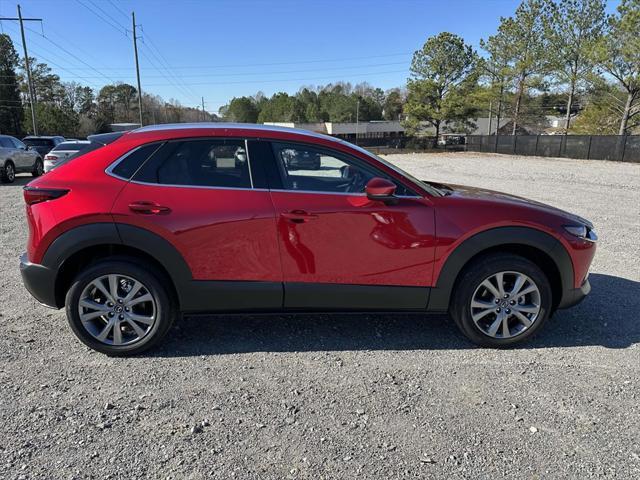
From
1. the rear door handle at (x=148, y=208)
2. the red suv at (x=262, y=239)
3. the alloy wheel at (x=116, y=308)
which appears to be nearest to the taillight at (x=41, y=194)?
the red suv at (x=262, y=239)

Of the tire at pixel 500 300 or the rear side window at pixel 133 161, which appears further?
the tire at pixel 500 300

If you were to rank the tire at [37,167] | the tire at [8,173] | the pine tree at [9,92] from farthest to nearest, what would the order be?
the pine tree at [9,92] < the tire at [37,167] < the tire at [8,173]

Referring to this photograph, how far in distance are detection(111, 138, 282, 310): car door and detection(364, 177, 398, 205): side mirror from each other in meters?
0.74

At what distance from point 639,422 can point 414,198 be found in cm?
A: 203

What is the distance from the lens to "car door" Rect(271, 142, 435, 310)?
3.36 m

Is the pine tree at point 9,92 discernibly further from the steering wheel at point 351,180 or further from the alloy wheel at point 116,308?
the steering wheel at point 351,180

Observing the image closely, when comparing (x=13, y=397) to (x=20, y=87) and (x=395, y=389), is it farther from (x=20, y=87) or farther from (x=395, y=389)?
(x=20, y=87)

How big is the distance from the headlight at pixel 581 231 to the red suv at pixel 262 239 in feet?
0.06

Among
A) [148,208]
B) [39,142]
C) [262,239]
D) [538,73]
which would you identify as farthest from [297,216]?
[538,73]

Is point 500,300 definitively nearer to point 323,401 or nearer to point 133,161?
point 323,401

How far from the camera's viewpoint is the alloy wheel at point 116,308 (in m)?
3.39

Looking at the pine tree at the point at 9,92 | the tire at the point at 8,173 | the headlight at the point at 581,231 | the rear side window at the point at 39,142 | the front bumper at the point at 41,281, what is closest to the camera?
the front bumper at the point at 41,281

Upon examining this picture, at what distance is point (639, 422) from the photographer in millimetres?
2746

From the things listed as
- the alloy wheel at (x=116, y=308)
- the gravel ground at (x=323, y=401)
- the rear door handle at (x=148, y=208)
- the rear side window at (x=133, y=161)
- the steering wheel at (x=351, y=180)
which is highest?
the rear side window at (x=133, y=161)
